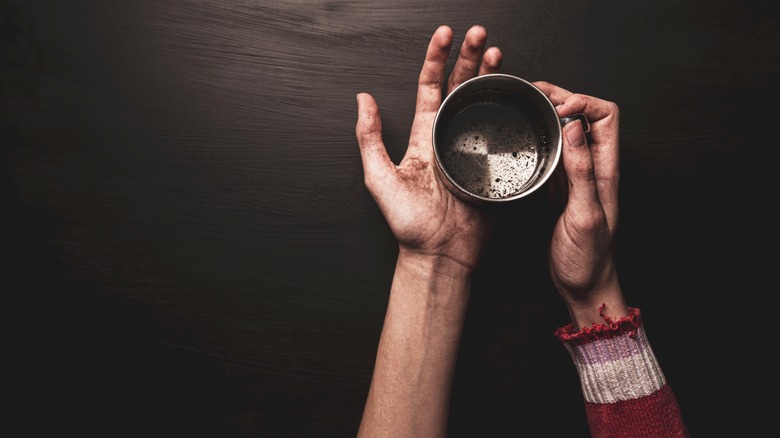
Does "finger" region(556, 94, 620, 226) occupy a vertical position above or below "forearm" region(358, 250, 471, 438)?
above

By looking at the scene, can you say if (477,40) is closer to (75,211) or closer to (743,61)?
(743,61)

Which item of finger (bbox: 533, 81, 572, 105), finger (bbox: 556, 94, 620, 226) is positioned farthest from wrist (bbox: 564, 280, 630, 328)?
finger (bbox: 533, 81, 572, 105)

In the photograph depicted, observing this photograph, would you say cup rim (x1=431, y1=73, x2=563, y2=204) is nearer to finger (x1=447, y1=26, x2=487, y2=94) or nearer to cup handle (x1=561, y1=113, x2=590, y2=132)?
cup handle (x1=561, y1=113, x2=590, y2=132)

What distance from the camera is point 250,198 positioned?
95cm

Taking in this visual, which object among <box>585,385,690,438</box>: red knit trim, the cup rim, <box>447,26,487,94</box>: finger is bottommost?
<box>585,385,690,438</box>: red knit trim

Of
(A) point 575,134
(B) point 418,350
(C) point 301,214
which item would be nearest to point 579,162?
(A) point 575,134

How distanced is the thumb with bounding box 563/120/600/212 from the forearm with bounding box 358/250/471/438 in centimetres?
28

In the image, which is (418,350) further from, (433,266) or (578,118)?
(578,118)

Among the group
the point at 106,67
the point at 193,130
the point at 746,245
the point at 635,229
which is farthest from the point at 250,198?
the point at 746,245

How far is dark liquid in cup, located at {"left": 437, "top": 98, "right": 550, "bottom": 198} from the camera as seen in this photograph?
0.76 metres

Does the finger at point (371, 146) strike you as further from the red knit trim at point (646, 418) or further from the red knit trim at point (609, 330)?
the red knit trim at point (646, 418)

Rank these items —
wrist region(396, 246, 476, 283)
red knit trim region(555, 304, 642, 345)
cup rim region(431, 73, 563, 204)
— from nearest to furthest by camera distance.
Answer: cup rim region(431, 73, 563, 204) → red knit trim region(555, 304, 642, 345) → wrist region(396, 246, 476, 283)

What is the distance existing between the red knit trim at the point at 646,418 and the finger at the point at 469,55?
67cm

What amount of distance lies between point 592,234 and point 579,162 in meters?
0.14
